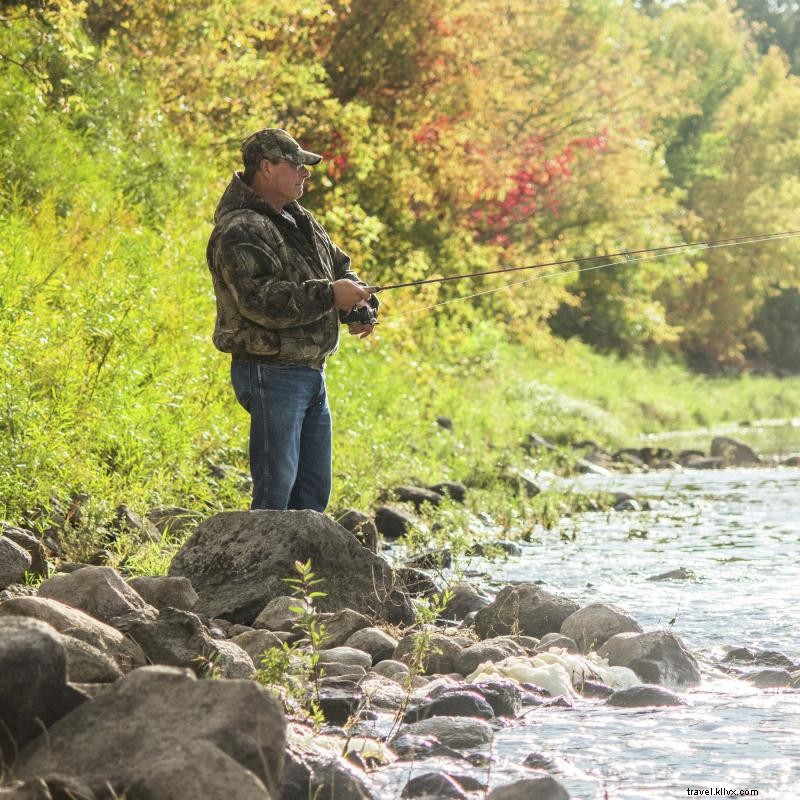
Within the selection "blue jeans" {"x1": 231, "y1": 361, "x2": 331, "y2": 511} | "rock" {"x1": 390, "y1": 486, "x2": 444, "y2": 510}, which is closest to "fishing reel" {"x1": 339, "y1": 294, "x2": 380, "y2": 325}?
"blue jeans" {"x1": 231, "y1": 361, "x2": 331, "y2": 511}

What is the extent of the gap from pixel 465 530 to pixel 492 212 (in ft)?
36.8

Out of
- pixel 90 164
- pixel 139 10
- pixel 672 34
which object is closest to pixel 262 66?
pixel 139 10

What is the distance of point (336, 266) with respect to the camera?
6.27 meters

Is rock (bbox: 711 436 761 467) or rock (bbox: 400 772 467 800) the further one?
rock (bbox: 711 436 761 467)

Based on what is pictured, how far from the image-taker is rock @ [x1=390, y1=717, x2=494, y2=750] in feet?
14.5

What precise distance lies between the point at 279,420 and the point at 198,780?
281 centimetres

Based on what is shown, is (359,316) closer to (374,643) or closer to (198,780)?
(374,643)

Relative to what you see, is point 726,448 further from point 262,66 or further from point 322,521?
point 322,521

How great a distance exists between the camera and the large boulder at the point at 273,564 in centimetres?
595

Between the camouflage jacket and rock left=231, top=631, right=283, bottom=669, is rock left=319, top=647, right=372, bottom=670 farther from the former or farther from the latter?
the camouflage jacket

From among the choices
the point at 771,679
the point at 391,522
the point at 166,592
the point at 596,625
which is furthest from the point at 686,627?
the point at 391,522

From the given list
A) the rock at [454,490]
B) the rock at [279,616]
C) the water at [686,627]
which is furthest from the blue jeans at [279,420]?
the rock at [454,490]

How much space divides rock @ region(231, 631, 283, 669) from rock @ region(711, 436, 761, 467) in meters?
13.7

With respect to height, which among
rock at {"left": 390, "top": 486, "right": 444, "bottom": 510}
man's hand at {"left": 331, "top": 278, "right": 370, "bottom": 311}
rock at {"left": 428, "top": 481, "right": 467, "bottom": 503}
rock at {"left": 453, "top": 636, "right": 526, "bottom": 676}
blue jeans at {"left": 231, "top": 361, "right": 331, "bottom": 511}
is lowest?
rock at {"left": 428, "top": 481, "right": 467, "bottom": 503}
